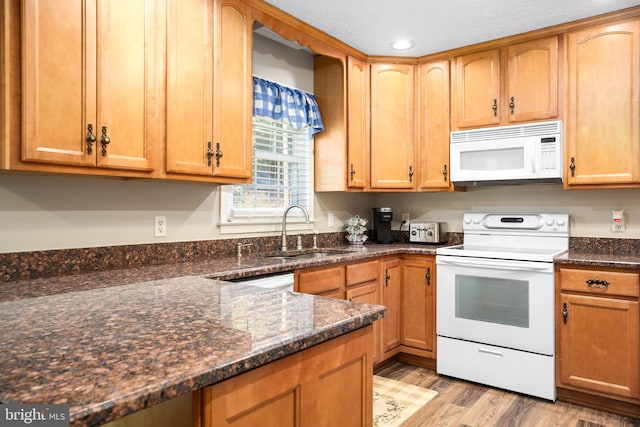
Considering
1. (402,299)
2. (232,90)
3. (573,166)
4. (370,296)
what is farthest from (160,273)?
(573,166)

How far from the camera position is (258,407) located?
932 mm

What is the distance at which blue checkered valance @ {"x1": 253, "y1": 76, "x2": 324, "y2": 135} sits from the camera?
310cm

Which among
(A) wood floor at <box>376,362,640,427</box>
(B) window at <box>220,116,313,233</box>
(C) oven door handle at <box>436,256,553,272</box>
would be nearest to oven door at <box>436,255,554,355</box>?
(C) oven door handle at <box>436,256,553,272</box>

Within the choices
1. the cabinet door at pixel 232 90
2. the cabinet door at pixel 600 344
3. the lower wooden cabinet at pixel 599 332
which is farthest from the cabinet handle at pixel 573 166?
the cabinet door at pixel 232 90

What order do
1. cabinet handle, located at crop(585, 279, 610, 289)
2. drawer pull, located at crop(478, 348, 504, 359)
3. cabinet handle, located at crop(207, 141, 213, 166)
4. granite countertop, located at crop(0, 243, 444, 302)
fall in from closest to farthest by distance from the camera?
granite countertop, located at crop(0, 243, 444, 302)
cabinet handle, located at crop(207, 141, 213, 166)
cabinet handle, located at crop(585, 279, 610, 289)
drawer pull, located at crop(478, 348, 504, 359)

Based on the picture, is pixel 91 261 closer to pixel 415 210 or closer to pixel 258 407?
pixel 258 407

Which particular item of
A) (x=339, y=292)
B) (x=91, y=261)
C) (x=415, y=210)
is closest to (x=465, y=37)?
(x=415, y=210)

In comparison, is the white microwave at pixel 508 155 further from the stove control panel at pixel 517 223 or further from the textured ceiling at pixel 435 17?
the textured ceiling at pixel 435 17

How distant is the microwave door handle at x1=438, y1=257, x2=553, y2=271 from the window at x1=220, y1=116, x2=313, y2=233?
1.19 metres

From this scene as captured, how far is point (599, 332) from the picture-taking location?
2.61 meters

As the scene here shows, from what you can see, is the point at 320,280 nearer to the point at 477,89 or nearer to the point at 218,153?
the point at 218,153

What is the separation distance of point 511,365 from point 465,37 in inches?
92.1

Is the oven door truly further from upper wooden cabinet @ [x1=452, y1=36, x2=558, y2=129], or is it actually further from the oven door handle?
upper wooden cabinet @ [x1=452, y1=36, x2=558, y2=129]

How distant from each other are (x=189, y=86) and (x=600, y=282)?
8.55 ft
